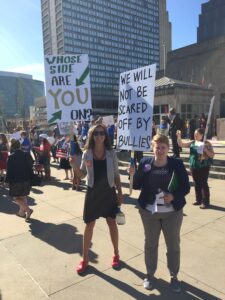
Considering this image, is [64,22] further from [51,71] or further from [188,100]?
[51,71]

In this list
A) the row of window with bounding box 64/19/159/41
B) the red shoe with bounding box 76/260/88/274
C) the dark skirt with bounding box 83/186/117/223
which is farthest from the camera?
the row of window with bounding box 64/19/159/41

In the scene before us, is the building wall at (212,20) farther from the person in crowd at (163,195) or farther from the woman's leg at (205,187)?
the person in crowd at (163,195)

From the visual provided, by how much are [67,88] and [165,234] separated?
4.01 meters

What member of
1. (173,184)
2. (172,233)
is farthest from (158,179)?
(172,233)

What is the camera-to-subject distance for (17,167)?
593 cm

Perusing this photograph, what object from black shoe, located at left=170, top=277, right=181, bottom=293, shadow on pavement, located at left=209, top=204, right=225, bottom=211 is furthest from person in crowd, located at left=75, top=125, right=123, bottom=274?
shadow on pavement, located at left=209, top=204, right=225, bottom=211

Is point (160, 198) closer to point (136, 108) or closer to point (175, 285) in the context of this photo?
point (175, 285)

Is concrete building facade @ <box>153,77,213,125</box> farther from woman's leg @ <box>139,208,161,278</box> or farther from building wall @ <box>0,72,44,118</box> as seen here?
building wall @ <box>0,72,44,118</box>

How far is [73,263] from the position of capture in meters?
4.11

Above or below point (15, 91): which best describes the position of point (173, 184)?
below

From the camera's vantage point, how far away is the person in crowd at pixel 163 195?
3.23m

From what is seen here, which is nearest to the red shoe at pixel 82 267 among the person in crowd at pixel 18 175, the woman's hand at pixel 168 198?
the woman's hand at pixel 168 198

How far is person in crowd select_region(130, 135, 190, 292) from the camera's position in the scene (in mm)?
3234

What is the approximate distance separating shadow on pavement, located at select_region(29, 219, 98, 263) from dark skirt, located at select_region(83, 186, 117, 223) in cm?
82
